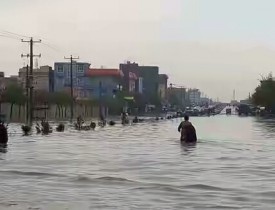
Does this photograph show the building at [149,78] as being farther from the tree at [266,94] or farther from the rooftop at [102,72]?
the tree at [266,94]

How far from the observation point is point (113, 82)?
496 feet

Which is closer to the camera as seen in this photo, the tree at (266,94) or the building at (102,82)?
the tree at (266,94)

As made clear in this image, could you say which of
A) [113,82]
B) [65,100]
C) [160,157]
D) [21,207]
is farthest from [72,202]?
[113,82]

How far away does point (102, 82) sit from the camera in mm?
144000

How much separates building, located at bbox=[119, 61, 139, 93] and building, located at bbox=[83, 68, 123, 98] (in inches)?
412

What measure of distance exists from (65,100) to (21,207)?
85.7 metres

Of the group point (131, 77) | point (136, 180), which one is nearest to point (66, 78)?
point (131, 77)

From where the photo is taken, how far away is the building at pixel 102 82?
13995 cm

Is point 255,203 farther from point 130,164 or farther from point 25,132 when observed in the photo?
point 25,132

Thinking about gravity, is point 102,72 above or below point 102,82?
above

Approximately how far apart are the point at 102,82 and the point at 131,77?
1063 inches

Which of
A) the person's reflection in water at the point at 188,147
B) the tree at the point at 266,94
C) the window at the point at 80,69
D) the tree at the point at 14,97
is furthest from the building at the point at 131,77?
the person's reflection in water at the point at 188,147

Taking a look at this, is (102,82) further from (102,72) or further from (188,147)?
(188,147)

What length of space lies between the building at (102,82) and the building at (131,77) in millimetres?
10472
